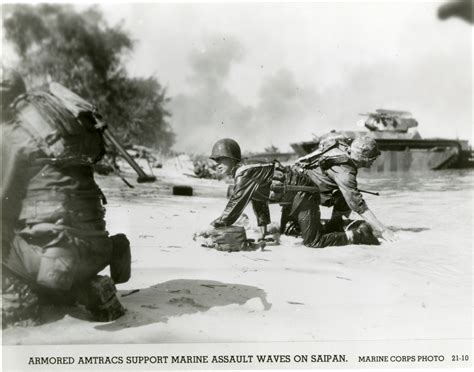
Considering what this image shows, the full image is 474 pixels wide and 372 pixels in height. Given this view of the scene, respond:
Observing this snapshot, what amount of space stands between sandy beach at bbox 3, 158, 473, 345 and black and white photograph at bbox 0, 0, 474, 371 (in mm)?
15

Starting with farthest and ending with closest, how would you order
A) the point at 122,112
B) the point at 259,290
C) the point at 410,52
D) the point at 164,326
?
1. the point at 122,112
2. the point at 410,52
3. the point at 259,290
4. the point at 164,326

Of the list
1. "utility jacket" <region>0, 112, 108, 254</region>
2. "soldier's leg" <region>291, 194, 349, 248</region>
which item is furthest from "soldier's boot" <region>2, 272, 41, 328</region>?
"soldier's leg" <region>291, 194, 349, 248</region>

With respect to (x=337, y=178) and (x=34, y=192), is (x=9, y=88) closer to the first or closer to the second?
(x=34, y=192)

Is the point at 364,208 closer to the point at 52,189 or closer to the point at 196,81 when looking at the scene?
the point at 196,81

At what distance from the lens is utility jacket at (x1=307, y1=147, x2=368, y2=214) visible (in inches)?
173

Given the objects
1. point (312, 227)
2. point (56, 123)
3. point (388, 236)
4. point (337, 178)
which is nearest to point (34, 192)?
point (56, 123)

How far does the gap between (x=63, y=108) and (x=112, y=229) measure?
2054 millimetres

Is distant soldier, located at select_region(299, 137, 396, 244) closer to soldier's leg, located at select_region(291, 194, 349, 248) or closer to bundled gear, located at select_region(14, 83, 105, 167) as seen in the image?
soldier's leg, located at select_region(291, 194, 349, 248)

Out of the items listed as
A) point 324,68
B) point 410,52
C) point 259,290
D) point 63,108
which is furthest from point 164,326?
point 410,52

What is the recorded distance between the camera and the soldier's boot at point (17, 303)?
7.66 ft

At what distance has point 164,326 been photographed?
255 cm

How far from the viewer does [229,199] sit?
4223 millimetres

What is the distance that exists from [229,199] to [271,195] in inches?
16.7

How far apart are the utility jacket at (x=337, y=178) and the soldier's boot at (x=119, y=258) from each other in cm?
244
